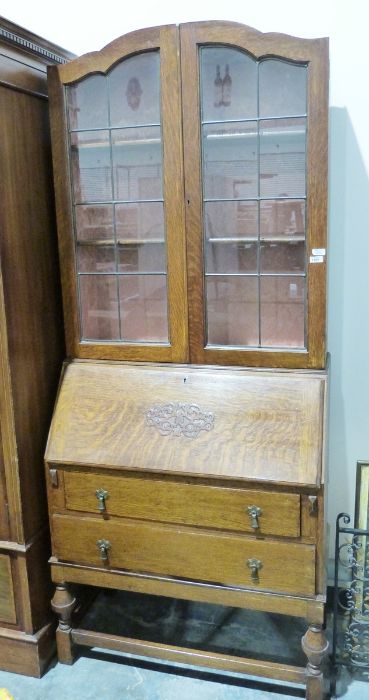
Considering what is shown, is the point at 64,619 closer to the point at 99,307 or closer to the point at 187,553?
the point at 187,553

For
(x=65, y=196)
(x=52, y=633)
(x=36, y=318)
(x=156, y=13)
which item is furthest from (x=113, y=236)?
(x=52, y=633)

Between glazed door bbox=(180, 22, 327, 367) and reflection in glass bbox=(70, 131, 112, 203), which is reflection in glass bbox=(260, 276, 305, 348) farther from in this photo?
reflection in glass bbox=(70, 131, 112, 203)

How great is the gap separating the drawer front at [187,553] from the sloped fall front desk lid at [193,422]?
20 centimetres

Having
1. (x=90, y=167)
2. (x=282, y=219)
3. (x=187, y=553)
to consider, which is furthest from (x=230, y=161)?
(x=187, y=553)

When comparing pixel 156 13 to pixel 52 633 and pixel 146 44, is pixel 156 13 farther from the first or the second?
pixel 52 633

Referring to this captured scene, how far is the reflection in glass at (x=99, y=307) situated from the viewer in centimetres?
200

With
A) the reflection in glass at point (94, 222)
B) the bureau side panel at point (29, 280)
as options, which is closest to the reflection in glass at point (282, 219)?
the reflection in glass at point (94, 222)

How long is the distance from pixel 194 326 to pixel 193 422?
0.30 metres

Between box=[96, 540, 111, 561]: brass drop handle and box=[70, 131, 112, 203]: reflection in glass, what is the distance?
108 cm

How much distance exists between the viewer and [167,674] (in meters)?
1.96

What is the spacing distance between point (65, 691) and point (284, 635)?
758 mm

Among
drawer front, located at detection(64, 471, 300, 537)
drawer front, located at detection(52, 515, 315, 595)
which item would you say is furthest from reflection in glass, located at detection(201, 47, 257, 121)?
drawer front, located at detection(52, 515, 315, 595)

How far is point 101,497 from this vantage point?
1.85 m

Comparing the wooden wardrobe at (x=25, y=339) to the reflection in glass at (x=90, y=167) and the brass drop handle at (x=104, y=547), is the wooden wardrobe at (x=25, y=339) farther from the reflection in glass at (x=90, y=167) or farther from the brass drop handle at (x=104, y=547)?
the brass drop handle at (x=104, y=547)
